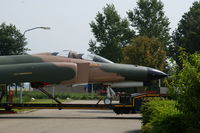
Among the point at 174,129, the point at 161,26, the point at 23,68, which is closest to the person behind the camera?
the point at 174,129

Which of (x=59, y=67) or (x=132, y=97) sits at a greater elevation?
(x=59, y=67)

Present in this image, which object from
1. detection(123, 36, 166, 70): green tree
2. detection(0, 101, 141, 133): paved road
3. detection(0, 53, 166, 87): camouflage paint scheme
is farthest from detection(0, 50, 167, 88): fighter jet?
detection(123, 36, 166, 70): green tree

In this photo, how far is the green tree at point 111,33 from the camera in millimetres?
70000


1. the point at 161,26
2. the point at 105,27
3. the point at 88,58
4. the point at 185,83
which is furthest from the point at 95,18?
the point at 185,83

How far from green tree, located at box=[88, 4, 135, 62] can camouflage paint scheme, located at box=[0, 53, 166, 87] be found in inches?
1988

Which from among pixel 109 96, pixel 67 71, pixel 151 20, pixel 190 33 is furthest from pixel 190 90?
pixel 151 20

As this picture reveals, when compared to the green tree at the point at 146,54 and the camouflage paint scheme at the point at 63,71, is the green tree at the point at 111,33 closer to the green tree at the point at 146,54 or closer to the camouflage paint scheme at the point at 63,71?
the green tree at the point at 146,54

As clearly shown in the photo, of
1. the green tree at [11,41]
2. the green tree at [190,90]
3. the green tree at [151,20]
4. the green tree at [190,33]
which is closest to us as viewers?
the green tree at [190,90]

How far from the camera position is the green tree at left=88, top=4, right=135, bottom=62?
70000mm

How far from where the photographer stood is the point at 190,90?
21.4 feet

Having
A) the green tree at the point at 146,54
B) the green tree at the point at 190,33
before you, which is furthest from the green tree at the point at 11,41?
the green tree at the point at 190,33

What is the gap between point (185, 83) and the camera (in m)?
6.73

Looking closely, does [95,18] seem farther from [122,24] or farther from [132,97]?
[132,97]

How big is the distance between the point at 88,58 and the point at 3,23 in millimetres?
40790
